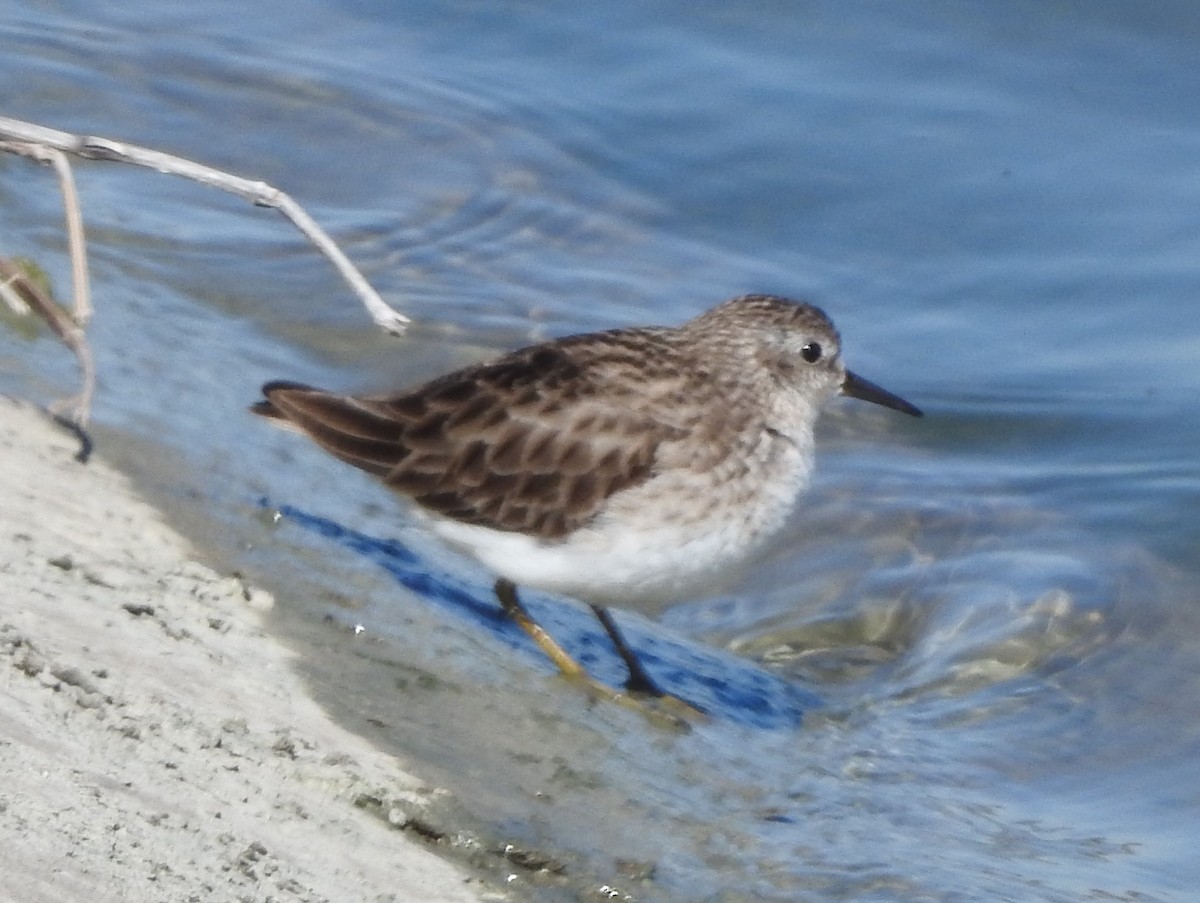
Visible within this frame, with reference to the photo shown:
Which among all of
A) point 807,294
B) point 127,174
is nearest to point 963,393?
point 807,294

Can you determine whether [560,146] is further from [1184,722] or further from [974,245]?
[1184,722]

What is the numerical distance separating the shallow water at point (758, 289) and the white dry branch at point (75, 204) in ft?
3.04

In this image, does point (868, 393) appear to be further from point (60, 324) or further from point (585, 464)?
point (60, 324)

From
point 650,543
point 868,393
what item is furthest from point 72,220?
point 868,393

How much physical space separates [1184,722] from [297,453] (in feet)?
10.1

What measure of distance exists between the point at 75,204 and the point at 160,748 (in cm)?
130

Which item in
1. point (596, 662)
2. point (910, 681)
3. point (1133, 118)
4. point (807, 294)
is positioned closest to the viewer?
point (596, 662)

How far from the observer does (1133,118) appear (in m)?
11.0

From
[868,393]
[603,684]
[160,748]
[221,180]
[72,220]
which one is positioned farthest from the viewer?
[868,393]

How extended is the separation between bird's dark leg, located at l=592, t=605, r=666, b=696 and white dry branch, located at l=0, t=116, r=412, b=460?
199cm

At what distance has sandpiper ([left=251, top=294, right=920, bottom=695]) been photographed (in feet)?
18.9

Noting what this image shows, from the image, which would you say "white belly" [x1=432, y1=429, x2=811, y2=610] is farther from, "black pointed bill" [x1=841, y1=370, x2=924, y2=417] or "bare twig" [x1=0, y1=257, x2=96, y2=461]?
"bare twig" [x1=0, y1=257, x2=96, y2=461]

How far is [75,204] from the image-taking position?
14.0 feet

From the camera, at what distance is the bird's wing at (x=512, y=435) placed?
5852mm
